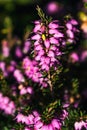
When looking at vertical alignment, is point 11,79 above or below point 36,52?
above

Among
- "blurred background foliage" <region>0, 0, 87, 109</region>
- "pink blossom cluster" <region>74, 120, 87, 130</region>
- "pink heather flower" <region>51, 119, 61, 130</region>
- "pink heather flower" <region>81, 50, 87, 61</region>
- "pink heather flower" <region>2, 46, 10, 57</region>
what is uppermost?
"blurred background foliage" <region>0, 0, 87, 109</region>

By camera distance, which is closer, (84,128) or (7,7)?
(84,128)

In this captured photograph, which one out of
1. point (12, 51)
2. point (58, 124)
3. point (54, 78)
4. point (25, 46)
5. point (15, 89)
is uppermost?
point (12, 51)

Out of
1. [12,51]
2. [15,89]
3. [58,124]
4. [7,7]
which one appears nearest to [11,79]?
→ [15,89]

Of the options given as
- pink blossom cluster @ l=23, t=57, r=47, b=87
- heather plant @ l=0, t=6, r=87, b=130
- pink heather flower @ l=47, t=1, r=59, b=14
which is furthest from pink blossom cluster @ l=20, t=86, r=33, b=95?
pink heather flower @ l=47, t=1, r=59, b=14

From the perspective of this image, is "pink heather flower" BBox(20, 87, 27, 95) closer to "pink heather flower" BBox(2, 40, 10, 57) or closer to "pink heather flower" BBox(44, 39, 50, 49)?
"pink heather flower" BBox(44, 39, 50, 49)

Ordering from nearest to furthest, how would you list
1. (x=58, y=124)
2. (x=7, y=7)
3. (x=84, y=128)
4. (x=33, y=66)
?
(x=58, y=124)
(x=84, y=128)
(x=33, y=66)
(x=7, y=7)

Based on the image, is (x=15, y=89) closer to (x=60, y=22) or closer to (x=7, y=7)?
(x=60, y=22)
